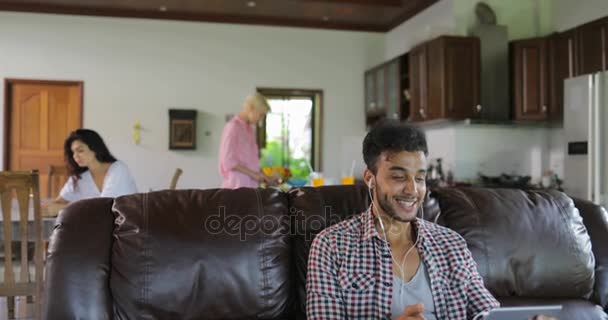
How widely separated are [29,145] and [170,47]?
6.45 feet

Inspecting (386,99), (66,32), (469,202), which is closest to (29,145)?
(66,32)

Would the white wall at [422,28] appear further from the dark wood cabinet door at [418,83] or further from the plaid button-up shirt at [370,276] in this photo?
the plaid button-up shirt at [370,276]

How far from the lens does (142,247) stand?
1736mm

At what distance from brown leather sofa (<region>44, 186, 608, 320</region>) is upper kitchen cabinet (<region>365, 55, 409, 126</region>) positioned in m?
3.70

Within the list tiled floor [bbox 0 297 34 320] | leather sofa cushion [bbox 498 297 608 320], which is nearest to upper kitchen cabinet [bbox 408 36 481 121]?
leather sofa cushion [bbox 498 297 608 320]

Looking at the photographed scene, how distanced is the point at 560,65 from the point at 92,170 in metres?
3.89

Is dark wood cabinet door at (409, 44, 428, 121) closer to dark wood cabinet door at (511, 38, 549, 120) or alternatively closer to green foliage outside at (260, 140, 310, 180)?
dark wood cabinet door at (511, 38, 549, 120)

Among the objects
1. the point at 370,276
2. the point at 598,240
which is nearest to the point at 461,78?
the point at 598,240

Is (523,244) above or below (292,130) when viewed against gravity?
below

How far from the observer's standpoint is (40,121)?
6.36 metres

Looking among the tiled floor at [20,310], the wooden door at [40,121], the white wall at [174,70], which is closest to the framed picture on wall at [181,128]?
the white wall at [174,70]

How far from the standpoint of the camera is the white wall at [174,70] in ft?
20.8

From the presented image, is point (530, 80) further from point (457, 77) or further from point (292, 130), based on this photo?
point (292, 130)

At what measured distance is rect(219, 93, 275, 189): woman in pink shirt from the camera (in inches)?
167
